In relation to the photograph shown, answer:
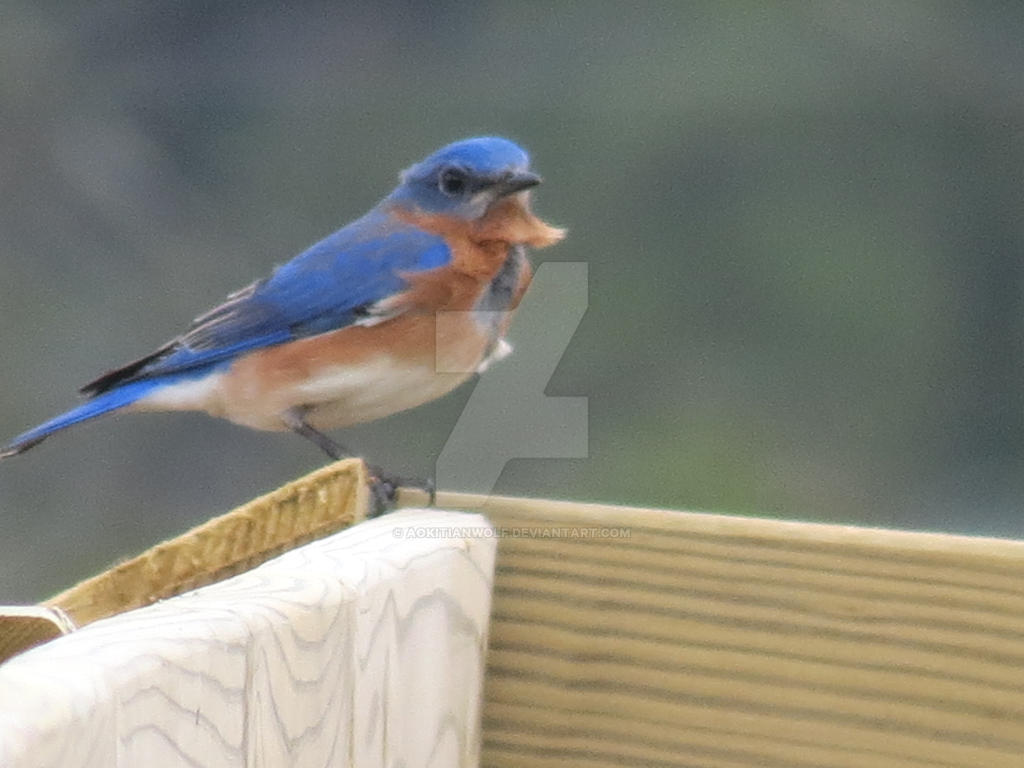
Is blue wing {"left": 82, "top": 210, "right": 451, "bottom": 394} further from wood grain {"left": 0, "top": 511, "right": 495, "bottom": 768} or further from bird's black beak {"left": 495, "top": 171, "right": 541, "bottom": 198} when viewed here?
wood grain {"left": 0, "top": 511, "right": 495, "bottom": 768}

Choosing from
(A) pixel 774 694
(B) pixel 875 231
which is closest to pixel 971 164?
(B) pixel 875 231

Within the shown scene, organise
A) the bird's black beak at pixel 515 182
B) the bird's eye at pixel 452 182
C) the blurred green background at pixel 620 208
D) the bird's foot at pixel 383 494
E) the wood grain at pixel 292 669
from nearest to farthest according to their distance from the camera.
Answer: the wood grain at pixel 292 669, the bird's foot at pixel 383 494, the bird's black beak at pixel 515 182, the bird's eye at pixel 452 182, the blurred green background at pixel 620 208

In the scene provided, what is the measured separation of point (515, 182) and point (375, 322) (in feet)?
0.94

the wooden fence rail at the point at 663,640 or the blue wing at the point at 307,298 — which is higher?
the blue wing at the point at 307,298

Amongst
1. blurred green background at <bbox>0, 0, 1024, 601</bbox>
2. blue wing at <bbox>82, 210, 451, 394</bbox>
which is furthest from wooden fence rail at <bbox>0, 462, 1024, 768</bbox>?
blurred green background at <bbox>0, 0, 1024, 601</bbox>

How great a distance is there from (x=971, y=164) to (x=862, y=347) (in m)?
0.65

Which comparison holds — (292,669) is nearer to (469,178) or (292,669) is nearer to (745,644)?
(745,644)

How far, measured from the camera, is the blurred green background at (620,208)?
16.3 ft

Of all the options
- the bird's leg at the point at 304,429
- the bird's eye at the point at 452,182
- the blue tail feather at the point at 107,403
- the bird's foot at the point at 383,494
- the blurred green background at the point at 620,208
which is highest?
the blurred green background at the point at 620,208

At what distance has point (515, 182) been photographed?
2.67 m

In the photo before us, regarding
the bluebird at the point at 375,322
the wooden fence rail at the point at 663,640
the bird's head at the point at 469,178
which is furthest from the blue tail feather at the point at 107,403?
the wooden fence rail at the point at 663,640

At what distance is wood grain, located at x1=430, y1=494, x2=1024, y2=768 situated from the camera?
1354 mm

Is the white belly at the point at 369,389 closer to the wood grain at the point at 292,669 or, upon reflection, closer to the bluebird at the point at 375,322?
the bluebird at the point at 375,322

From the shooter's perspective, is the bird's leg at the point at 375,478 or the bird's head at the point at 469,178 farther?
the bird's head at the point at 469,178
